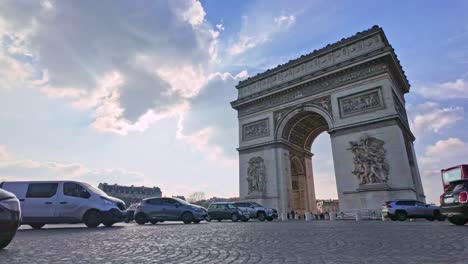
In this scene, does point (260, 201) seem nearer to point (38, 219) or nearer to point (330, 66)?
point (330, 66)

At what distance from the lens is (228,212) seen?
20047mm

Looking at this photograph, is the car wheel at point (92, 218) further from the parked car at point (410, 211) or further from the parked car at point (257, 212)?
the parked car at point (410, 211)

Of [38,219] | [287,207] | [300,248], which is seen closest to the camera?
[300,248]

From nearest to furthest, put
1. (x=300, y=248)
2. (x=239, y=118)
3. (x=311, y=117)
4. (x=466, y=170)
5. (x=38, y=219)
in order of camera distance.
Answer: (x=300, y=248) → (x=38, y=219) → (x=466, y=170) → (x=311, y=117) → (x=239, y=118)

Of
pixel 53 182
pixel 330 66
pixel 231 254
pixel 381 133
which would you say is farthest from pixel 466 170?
pixel 53 182

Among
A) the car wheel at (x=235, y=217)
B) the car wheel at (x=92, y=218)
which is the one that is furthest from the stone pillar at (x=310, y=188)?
the car wheel at (x=92, y=218)

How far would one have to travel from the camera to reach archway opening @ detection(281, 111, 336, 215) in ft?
97.8

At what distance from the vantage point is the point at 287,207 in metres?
26.8

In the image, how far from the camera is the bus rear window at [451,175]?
16.8 meters

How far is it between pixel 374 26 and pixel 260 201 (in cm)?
1770

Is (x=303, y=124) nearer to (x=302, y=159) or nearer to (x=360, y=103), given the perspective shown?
(x=302, y=159)

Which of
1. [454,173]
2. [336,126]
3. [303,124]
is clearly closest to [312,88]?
[336,126]

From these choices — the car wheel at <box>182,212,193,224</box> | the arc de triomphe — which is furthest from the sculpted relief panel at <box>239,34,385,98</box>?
the car wheel at <box>182,212,193,224</box>

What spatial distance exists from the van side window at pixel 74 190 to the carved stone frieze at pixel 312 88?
20.8 m
